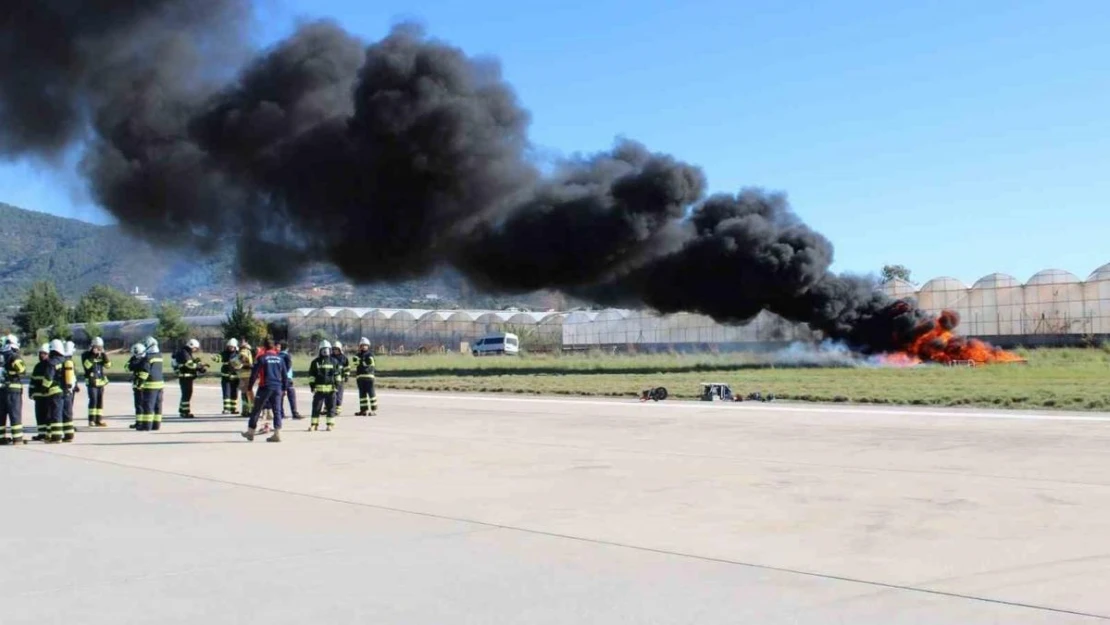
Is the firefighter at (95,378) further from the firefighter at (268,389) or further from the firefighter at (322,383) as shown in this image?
the firefighter at (268,389)

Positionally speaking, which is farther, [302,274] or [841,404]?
[302,274]

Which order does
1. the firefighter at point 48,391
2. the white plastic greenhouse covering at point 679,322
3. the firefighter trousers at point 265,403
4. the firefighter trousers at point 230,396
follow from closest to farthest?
the firefighter trousers at point 265,403 → the firefighter at point 48,391 → the firefighter trousers at point 230,396 → the white plastic greenhouse covering at point 679,322

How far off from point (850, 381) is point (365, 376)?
15549 millimetres

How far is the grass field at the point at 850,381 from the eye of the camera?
22.0 meters

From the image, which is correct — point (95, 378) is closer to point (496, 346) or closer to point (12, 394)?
point (12, 394)

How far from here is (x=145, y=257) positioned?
51250mm

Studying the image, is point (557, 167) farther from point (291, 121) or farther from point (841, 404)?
point (841, 404)

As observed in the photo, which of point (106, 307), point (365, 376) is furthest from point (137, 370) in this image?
point (106, 307)

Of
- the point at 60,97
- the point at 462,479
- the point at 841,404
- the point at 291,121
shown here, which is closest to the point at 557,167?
the point at 291,121

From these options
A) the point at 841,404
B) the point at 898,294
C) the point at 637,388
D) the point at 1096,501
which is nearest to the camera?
the point at 1096,501

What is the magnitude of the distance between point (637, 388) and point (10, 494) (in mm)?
19141

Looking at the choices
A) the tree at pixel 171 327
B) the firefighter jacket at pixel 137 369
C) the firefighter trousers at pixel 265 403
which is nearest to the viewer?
the firefighter trousers at pixel 265 403

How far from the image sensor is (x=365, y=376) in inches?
783

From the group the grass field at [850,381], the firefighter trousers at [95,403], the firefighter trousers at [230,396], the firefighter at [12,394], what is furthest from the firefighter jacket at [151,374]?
the grass field at [850,381]
